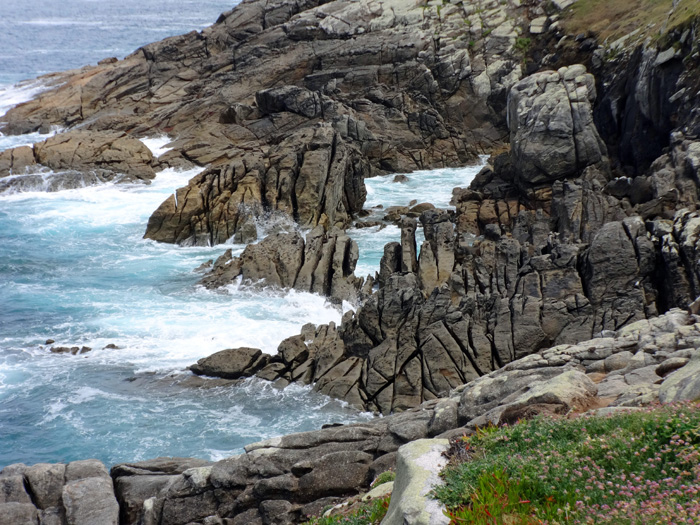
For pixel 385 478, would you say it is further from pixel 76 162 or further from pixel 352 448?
pixel 76 162

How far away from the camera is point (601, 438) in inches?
359

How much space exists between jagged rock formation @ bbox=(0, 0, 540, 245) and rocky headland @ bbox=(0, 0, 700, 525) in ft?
0.90

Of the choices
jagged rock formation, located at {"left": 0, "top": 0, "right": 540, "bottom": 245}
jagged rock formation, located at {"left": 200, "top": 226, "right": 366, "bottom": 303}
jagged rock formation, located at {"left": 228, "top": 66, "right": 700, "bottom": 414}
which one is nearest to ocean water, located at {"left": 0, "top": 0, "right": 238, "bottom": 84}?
jagged rock formation, located at {"left": 0, "top": 0, "right": 540, "bottom": 245}

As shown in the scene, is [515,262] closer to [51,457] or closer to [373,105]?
[51,457]

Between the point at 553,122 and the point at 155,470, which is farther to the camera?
the point at 553,122

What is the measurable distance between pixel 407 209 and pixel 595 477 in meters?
42.9

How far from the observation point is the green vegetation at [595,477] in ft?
24.6

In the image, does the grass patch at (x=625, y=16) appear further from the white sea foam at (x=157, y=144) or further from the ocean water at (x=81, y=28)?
the ocean water at (x=81, y=28)

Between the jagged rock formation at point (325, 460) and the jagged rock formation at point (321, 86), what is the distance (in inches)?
1421

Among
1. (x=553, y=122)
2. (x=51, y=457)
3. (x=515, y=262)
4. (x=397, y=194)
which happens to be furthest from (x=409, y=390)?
(x=397, y=194)

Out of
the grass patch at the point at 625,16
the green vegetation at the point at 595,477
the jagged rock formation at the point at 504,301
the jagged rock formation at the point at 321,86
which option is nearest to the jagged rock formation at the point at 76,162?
the jagged rock formation at the point at 321,86

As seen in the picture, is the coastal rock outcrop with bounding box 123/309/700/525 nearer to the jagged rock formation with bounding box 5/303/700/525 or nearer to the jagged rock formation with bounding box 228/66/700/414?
the jagged rock formation with bounding box 5/303/700/525

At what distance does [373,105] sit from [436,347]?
45.5 metres

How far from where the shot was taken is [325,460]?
1439 centimetres
